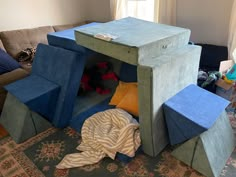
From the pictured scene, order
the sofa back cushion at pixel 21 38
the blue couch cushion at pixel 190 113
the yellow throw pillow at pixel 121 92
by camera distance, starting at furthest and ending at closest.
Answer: the sofa back cushion at pixel 21 38 → the yellow throw pillow at pixel 121 92 → the blue couch cushion at pixel 190 113

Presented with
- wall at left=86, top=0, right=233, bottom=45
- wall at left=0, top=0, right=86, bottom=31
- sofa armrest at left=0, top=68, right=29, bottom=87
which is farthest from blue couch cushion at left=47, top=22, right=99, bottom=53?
wall at left=86, top=0, right=233, bottom=45

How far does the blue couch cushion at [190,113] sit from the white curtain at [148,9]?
1.27 meters

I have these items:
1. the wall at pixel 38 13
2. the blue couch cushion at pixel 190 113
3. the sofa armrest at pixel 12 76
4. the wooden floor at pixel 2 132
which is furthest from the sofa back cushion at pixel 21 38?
the blue couch cushion at pixel 190 113

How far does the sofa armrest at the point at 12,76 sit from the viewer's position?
2.09 metres

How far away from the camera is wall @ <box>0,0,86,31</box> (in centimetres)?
269

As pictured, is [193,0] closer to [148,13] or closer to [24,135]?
[148,13]

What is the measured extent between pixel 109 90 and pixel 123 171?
1.19 m

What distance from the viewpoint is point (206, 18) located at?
2348mm

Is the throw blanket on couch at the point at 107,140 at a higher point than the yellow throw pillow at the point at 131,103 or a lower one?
lower

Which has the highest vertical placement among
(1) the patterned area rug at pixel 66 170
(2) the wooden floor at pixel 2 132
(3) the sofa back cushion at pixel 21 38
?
(3) the sofa back cushion at pixel 21 38

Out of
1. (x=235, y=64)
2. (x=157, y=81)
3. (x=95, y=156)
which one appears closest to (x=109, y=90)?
(x=95, y=156)

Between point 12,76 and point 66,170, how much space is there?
1229 millimetres

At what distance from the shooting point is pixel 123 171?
150cm

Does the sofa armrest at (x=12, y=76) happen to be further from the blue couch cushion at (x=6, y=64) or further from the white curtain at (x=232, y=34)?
the white curtain at (x=232, y=34)
